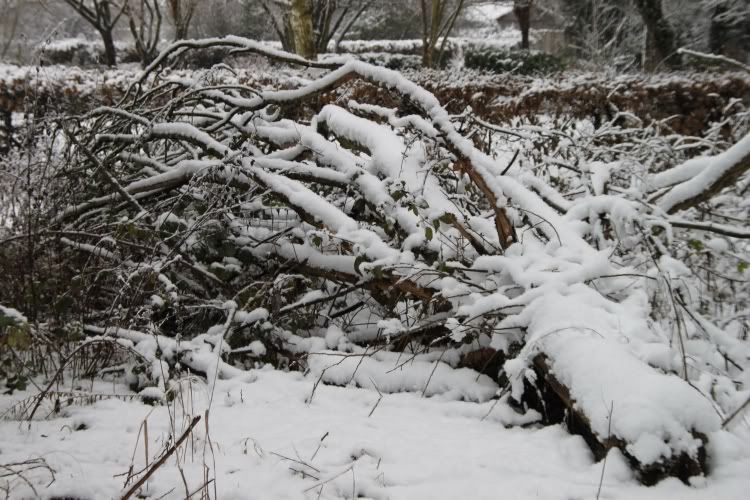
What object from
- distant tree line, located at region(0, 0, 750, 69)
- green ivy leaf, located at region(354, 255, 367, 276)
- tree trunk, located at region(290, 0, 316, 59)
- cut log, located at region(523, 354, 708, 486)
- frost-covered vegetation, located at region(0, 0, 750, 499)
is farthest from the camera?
distant tree line, located at region(0, 0, 750, 69)

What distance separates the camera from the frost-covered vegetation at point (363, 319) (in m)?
1.50

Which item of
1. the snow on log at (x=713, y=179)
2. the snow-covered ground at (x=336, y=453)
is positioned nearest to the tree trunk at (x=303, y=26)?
the snow on log at (x=713, y=179)

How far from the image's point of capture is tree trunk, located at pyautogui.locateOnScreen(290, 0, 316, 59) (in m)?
11.8

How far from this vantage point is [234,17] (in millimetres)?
25844

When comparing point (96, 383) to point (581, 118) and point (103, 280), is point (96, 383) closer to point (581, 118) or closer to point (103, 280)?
point (103, 280)

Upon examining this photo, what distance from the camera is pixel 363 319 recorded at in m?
2.96

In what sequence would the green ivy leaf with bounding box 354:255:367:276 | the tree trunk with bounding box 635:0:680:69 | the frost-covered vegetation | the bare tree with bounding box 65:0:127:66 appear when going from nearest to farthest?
the frost-covered vegetation, the green ivy leaf with bounding box 354:255:367:276, the tree trunk with bounding box 635:0:680:69, the bare tree with bounding box 65:0:127:66

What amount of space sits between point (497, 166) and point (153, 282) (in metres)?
1.82

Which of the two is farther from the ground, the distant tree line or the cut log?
the distant tree line

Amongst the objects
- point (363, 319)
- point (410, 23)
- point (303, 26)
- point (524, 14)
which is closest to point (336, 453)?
point (363, 319)

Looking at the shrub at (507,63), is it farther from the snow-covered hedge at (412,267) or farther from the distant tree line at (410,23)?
the snow-covered hedge at (412,267)

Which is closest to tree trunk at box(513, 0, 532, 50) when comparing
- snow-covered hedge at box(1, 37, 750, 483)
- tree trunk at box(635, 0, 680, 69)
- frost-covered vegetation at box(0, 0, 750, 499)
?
tree trunk at box(635, 0, 680, 69)

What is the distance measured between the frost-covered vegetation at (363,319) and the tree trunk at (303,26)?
8.61m

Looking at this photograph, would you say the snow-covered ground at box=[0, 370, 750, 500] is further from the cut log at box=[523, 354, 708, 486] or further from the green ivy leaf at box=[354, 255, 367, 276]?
the green ivy leaf at box=[354, 255, 367, 276]
